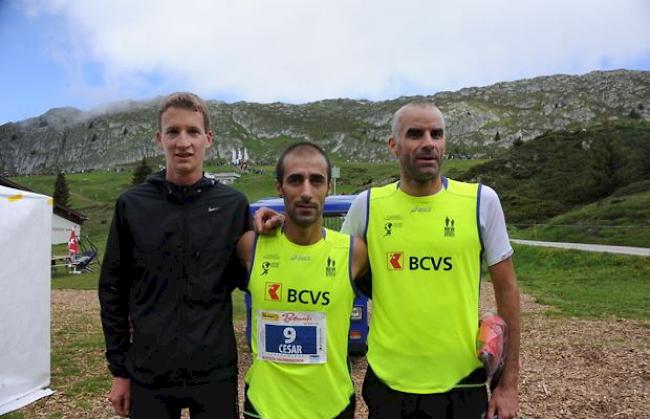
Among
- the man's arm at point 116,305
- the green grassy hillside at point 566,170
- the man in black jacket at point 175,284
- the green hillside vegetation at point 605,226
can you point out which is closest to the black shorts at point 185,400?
the man in black jacket at point 175,284

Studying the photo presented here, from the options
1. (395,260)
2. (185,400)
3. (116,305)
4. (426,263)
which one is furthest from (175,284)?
(426,263)

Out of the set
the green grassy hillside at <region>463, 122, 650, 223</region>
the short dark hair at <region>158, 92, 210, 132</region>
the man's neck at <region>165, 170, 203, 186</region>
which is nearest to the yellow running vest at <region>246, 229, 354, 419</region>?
the man's neck at <region>165, 170, 203, 186</region>

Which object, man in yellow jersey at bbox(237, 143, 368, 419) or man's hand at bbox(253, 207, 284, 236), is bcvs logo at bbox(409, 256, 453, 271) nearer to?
man in yellow jersey at bbox(237, 143, 368, 419)

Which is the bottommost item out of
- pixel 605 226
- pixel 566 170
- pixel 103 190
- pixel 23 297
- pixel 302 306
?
pixel 23 297

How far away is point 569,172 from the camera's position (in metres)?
46.6

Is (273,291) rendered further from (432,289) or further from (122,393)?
(122,393)

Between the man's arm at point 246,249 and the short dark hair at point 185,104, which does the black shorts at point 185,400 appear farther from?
the short dark hair at point 185,104

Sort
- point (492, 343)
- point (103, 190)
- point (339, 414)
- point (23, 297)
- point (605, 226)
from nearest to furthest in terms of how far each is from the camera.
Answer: point (492, 343) < point (339, 414) < point (23, 297) < point (605, 226) < point (103, 190)

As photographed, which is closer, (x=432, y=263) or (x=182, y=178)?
(x=432, y=263)

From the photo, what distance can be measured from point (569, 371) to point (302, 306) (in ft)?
20.5

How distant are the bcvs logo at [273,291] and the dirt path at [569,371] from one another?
12.7ft

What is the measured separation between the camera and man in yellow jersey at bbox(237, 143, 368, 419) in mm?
2818

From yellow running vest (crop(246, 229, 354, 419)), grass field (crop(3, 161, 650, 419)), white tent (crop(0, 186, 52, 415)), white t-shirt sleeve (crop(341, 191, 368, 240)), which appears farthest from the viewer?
grass field (crop(3, 161, 650, 419))

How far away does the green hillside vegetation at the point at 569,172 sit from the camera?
133 ft
